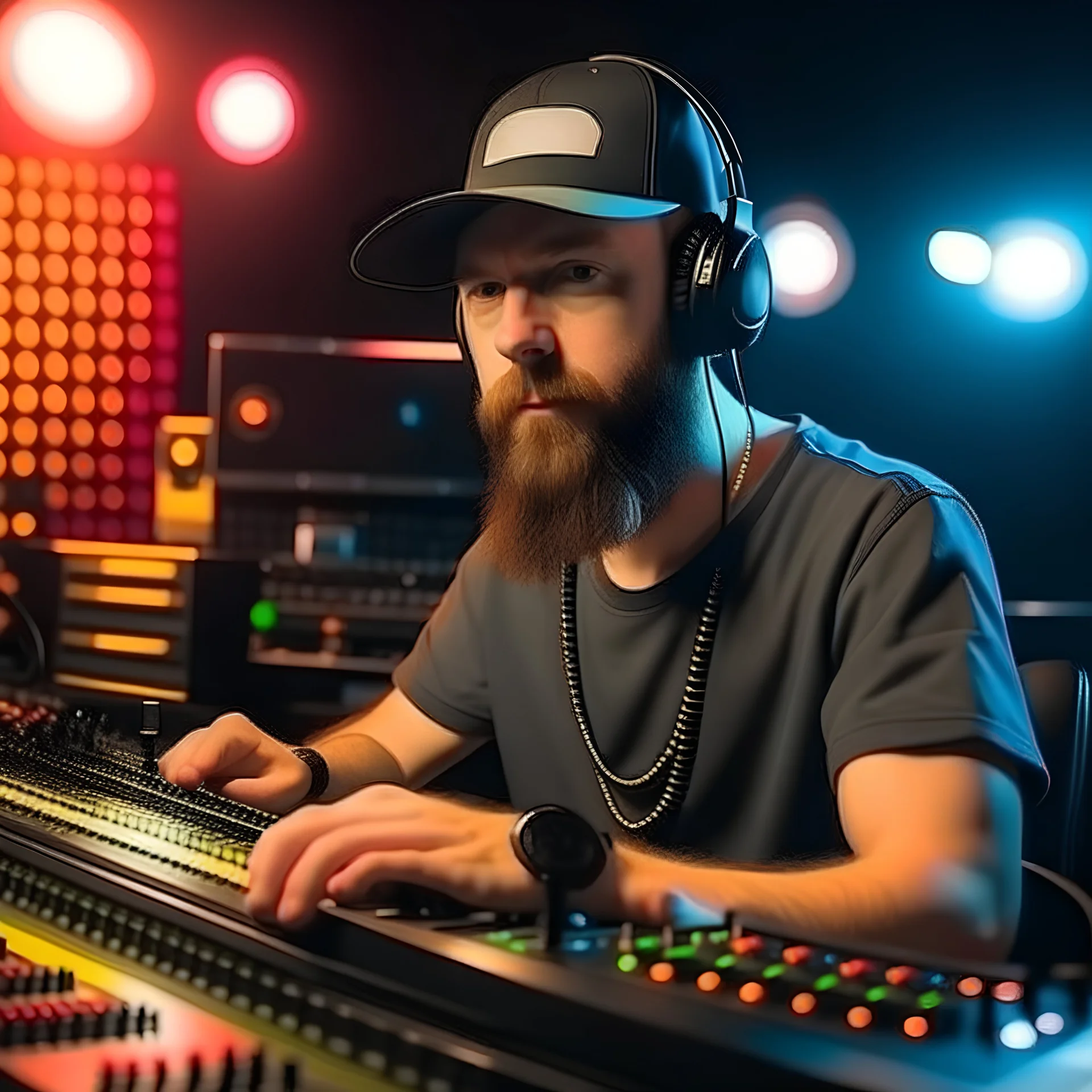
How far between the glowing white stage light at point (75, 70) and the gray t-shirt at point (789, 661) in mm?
3140

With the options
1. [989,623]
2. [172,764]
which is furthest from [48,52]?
[989,623]

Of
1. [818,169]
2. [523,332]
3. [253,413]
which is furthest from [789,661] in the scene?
[818,169]

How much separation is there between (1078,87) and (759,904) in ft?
12.0

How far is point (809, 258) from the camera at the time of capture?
419 cm

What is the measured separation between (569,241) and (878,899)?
60 centimetres

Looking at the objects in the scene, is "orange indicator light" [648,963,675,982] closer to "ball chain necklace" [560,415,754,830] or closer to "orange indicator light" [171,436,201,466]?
"ball chain necklace" [560,415,754,830]

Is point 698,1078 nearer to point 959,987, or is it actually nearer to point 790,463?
point 959,987

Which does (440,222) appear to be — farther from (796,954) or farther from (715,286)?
(796,954)

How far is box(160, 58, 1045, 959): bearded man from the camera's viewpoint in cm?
106

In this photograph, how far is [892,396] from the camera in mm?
4148

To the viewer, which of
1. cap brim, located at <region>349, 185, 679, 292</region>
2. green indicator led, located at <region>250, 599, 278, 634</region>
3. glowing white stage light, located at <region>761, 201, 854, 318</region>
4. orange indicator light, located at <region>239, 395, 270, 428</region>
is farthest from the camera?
glowing white stage light, located at <region>761, 201, 854, 318</region>

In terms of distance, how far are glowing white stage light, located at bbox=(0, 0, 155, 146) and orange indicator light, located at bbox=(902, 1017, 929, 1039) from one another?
160 inches

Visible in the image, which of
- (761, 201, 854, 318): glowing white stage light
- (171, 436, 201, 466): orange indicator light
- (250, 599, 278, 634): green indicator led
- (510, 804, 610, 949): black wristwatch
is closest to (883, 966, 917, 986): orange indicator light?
(510, 804, 610, 949): black wristwatch

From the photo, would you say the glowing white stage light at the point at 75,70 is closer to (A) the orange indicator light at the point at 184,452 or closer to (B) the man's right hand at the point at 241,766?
(A) the orange indicator light at the point at 184,452
